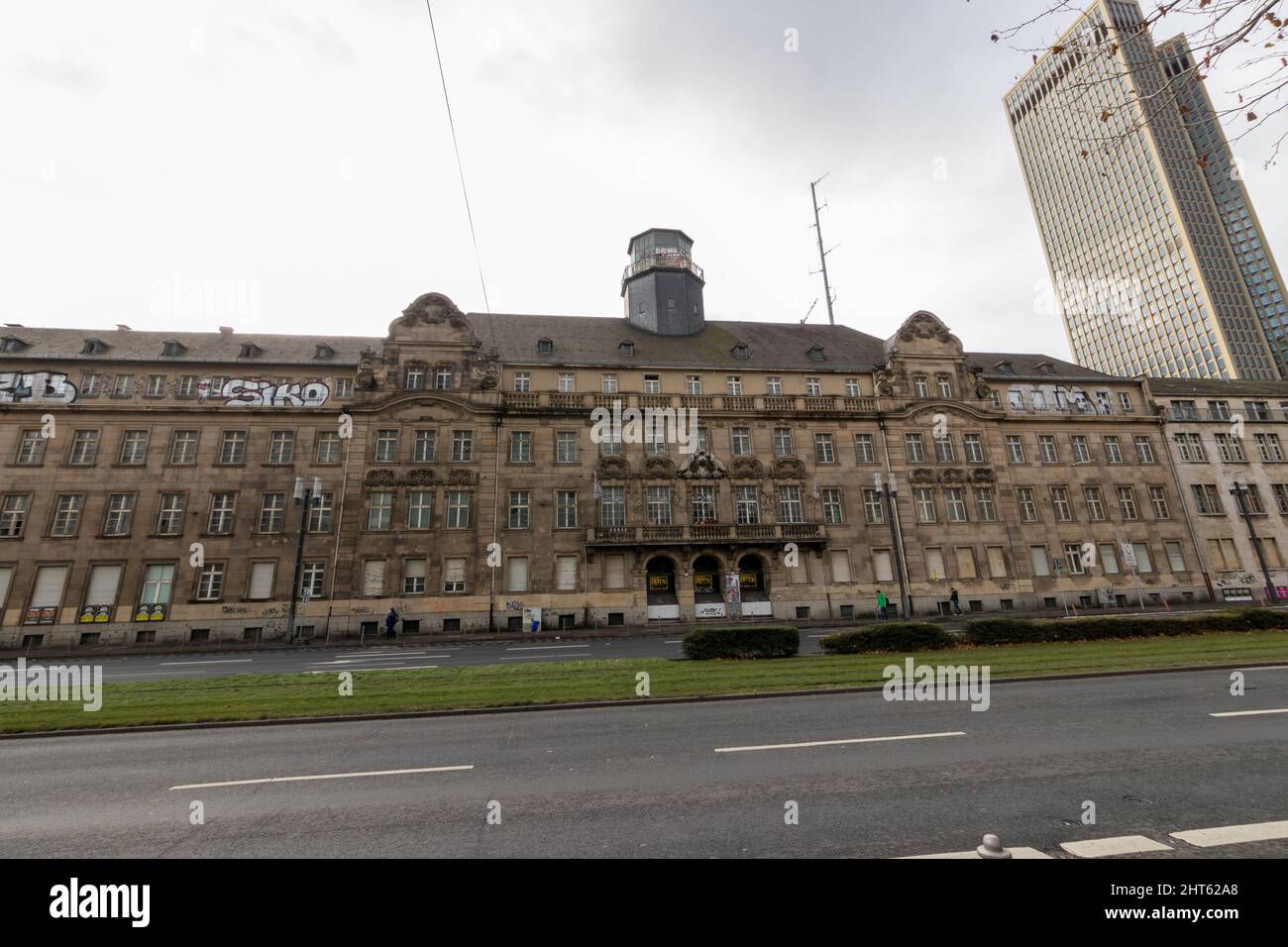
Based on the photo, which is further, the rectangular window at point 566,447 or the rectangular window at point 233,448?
the rectangular window at point 566,447

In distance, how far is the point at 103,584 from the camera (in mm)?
29781

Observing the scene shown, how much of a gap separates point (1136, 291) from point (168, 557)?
496 feet

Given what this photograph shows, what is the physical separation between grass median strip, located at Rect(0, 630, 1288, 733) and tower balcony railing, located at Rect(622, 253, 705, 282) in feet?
113

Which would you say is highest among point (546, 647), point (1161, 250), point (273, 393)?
point (1161, 250)

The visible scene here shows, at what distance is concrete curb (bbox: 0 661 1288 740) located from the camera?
1105cm

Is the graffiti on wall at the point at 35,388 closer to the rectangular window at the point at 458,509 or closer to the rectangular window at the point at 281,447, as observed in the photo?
the rectangular window at the point at 281,447

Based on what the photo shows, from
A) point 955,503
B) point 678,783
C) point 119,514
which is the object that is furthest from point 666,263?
point 678,783

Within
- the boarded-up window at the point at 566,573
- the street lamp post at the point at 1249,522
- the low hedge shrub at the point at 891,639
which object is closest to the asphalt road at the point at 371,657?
the low hedge shrub at the point at 891,639

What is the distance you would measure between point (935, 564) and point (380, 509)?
34.7 metres

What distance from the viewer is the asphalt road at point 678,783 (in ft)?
18.6

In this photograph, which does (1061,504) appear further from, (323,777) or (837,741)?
(323,777)

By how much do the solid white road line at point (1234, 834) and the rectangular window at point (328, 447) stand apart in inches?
1458

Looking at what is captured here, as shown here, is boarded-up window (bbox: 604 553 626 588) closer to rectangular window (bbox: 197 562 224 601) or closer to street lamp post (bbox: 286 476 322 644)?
street lamp post (bbox: 286 476 322 644)
